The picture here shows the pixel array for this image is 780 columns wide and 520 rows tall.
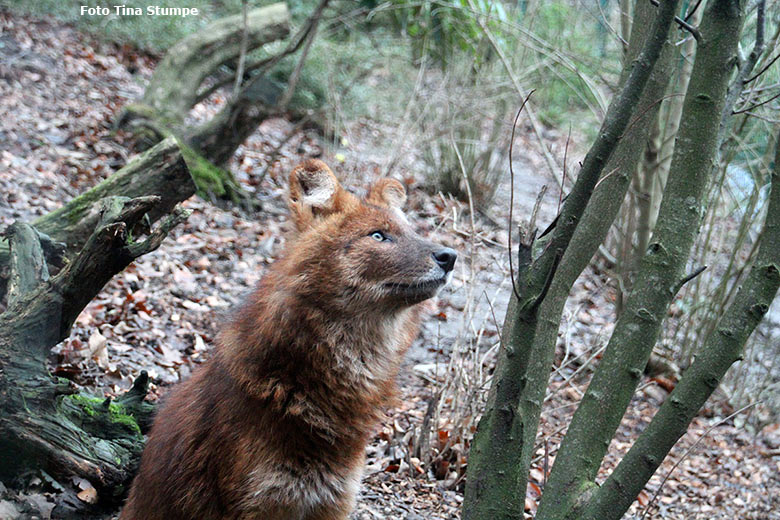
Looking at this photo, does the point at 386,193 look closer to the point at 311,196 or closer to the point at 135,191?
the point at 311,196

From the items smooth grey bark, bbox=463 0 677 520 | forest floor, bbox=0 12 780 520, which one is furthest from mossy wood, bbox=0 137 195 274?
smooth grey bark, bbox=463 0 677 520

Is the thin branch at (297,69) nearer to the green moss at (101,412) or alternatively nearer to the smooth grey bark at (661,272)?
the green moss at (101,412)

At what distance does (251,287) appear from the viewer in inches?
176

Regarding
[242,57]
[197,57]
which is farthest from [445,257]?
[197,57]

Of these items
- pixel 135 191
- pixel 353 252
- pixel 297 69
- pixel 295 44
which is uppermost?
pixel 295 44

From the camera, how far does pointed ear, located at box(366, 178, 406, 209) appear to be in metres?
4.30

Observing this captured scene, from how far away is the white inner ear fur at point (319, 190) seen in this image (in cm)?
388

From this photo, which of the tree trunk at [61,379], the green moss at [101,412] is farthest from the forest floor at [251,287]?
the green moss at [101,412]

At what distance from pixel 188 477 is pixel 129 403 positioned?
49.0 inches

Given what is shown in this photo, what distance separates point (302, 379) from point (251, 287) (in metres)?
1.18

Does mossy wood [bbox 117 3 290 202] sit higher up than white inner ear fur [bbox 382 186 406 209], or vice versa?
mossy wood [bbox 117 3 290 202]

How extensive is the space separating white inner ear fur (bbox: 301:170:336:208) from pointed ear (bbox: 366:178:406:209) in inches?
15.8

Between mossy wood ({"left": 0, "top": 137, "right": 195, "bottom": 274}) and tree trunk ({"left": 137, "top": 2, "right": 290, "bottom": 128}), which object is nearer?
mossy wood ({"left": 0, "top": 137, "right": 195, "bottom": 274})

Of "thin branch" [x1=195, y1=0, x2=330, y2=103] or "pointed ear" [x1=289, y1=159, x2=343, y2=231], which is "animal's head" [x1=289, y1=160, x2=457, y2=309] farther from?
"thin branch" [x1=195, y1=0, x2=330, y2=103]
